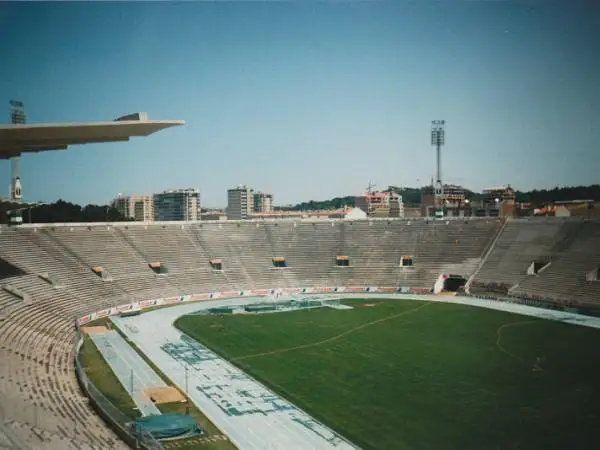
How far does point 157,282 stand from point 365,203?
339 feet

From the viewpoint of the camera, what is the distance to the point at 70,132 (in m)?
10.6

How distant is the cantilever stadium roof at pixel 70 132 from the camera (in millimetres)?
9883

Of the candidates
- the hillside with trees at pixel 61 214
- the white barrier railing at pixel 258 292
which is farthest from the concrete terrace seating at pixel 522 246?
the hillside with trees at pixel 61 214

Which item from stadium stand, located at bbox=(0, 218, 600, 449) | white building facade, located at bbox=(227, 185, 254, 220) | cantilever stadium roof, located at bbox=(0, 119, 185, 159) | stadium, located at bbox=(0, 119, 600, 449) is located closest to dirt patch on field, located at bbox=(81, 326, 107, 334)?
stadium, located at bbox=(0, 119, 600, 449)

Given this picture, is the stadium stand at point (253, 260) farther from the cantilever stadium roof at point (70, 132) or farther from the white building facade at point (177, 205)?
the white building facade at point (177, 205)

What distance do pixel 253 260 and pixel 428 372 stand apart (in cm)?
2925

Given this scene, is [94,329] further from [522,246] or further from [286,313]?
[522,246]

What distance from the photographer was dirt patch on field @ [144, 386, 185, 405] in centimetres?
2030

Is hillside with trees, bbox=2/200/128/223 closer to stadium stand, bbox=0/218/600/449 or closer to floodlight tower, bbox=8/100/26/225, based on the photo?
stadium stand, bbox=0/218/600/449

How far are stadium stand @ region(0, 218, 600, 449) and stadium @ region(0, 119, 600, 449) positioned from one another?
0.15 m

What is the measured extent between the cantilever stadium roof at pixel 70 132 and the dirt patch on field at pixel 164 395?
Answer: 1140cm

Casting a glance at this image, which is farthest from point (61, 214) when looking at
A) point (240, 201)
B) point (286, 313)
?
point (240, 201)

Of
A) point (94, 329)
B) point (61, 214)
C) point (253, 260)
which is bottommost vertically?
point (94, 329)

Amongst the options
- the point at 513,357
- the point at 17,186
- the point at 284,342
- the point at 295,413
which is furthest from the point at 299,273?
the point at 17,186
